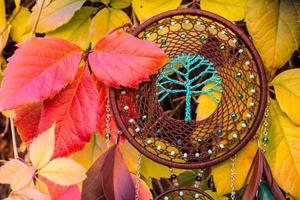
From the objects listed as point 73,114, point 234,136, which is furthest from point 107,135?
point 234,136

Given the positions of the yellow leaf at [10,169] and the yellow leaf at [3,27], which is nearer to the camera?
the yellow leaf at [10,169]

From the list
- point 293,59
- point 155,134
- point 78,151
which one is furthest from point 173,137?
point 293,59

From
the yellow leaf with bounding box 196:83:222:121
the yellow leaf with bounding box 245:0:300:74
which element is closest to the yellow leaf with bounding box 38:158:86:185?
the yellow leaf with bounding box 196:83:222:121

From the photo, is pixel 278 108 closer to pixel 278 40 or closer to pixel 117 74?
pixel 278 40

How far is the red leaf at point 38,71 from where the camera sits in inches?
22.6

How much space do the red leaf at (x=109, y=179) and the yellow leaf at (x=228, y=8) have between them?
21 centimetres

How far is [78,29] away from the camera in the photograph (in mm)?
690

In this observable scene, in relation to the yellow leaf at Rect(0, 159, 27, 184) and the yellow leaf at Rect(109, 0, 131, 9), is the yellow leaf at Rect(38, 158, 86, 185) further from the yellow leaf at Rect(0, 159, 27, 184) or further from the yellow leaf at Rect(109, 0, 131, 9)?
the yellow leaf at Rect(109, 0, 131, 9)

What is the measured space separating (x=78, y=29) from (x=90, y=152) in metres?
0.17

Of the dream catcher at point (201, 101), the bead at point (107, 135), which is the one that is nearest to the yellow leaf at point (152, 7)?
the dream catcher at point (201, 101)

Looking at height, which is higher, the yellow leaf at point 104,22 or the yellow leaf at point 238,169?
the yellow leaf at point 104,22

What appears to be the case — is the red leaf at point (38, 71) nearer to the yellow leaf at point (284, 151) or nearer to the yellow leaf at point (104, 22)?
the yellow leaf at point (104, 22)

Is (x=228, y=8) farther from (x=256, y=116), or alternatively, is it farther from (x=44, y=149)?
(x=44, y=149)

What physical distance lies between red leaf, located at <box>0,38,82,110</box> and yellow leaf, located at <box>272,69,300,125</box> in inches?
9.8
